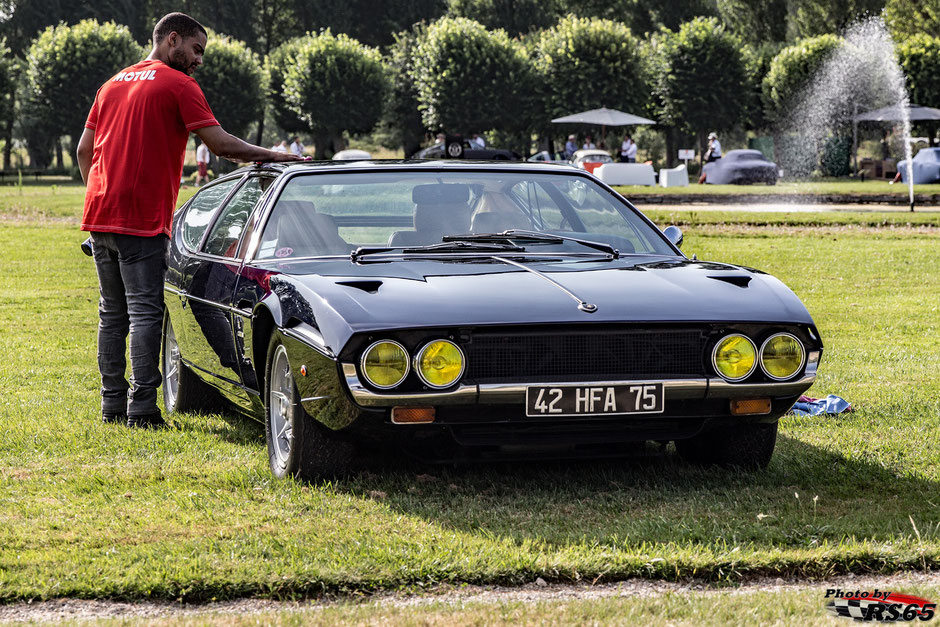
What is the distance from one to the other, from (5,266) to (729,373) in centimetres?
1435

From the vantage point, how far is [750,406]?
5.07 m

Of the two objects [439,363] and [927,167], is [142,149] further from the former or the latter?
[927,167]

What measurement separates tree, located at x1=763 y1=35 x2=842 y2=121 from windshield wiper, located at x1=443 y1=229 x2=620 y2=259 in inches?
2223

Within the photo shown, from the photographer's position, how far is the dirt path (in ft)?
12.3

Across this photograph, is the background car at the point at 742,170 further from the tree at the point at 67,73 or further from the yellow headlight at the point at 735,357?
the yellow headlight at the point at 735,357

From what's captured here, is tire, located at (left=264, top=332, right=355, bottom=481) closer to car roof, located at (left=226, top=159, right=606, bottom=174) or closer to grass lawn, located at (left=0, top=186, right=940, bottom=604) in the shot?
grass lawn, located at (left=0, top=186, right=940, bottom=604)

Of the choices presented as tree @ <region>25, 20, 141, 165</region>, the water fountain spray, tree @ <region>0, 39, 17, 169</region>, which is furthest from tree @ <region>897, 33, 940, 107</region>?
tree @ <region>0, 39, 17, 169</region>

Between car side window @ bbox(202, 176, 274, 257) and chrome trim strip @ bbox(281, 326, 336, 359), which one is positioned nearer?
chrome trim strip @ bbox(281, 326, 336, 359)

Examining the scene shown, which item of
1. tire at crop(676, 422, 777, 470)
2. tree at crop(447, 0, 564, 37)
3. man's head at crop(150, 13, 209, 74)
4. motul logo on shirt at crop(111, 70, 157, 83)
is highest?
tree at crop(447, 0, 564, 37)

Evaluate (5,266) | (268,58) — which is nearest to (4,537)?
(5,266)

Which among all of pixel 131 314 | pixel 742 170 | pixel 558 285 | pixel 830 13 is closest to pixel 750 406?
pixel 558 285

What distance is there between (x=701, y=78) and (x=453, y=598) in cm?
5902

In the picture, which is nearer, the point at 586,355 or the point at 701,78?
the point at 586,355

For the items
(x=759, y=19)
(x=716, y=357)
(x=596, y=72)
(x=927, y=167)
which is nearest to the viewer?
(x=716, y=357)
